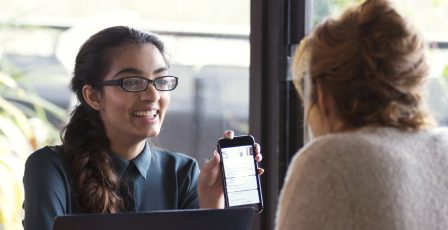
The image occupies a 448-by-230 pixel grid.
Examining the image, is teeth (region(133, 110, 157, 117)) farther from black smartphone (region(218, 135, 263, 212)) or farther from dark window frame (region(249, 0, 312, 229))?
dark window frame (region(249, 0, 312, 229))

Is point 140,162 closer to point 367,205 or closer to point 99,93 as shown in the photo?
point 99,93

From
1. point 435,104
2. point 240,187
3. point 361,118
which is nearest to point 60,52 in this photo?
point 240,187

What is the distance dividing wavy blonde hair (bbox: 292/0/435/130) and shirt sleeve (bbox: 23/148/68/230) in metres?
0.83

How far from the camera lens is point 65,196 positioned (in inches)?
75.1

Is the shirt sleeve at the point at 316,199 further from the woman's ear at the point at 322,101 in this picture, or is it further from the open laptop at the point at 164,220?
the open laptop at the point at 164,220

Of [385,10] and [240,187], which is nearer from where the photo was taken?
[385,10]

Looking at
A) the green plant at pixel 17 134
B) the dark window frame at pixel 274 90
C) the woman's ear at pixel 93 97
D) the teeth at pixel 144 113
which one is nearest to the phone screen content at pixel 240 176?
the teeth at pixel 144 113

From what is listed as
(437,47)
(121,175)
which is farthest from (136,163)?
(437,47)

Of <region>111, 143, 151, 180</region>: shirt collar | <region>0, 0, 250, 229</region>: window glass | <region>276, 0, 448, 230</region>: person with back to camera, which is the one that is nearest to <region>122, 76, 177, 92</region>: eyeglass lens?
<region>111, 143, 151, 180</region>: shirt collar

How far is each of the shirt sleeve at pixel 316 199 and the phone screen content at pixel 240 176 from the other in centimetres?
61

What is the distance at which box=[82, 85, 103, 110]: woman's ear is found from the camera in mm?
2020

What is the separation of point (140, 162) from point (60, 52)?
97 centimetres

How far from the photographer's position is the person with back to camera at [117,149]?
1.92 meters

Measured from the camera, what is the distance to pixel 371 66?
1.22 metres
